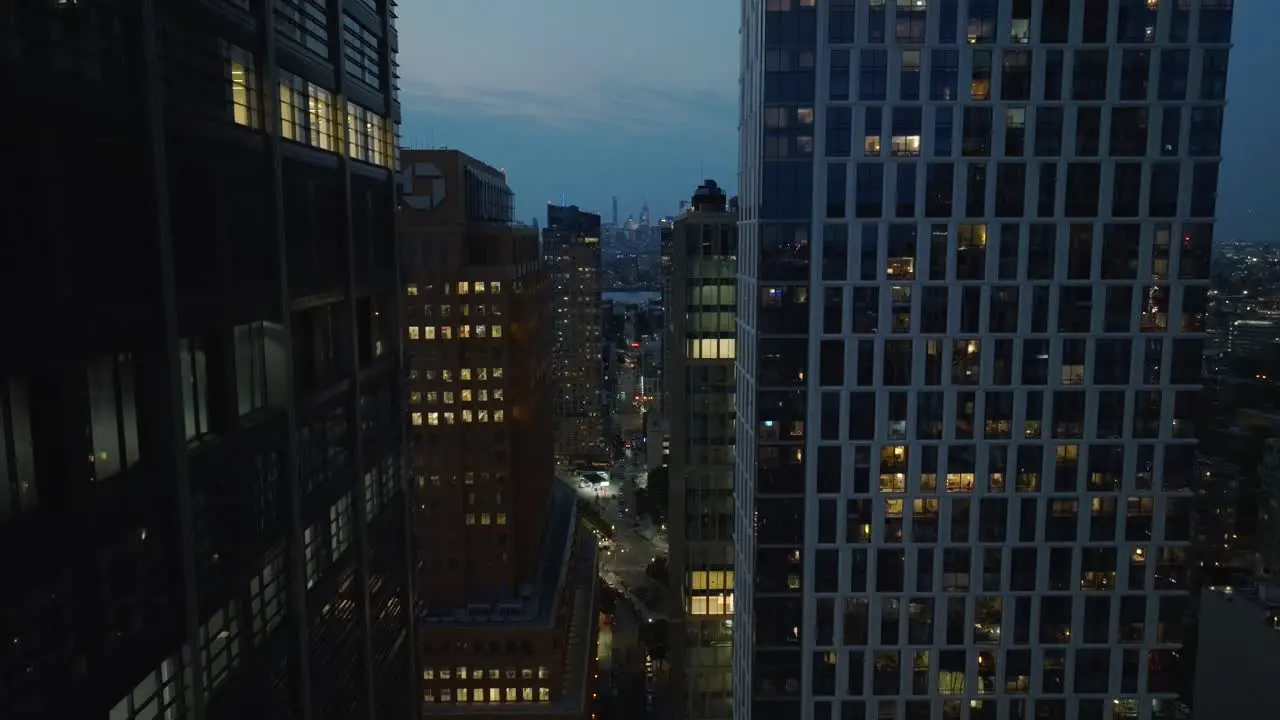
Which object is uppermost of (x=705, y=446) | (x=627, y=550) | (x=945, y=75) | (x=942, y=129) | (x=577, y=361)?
(x=945, y=75)

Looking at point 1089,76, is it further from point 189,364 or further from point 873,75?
point 189,364

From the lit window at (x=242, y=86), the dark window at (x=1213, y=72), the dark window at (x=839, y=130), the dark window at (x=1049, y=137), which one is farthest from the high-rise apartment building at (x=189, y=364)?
the dark window at (x=1213, y=72)

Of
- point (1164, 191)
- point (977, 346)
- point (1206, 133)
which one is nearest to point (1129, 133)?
point (1164, 191)

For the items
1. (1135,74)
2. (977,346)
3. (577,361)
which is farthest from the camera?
(577,361)

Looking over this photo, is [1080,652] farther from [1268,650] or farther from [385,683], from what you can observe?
[385,683]

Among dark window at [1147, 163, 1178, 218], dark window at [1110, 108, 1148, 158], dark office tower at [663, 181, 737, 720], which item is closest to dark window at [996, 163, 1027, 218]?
dark window at [1110, 108, 1148, 158]

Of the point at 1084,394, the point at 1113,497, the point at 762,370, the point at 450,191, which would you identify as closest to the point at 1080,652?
the point at 1113,497
